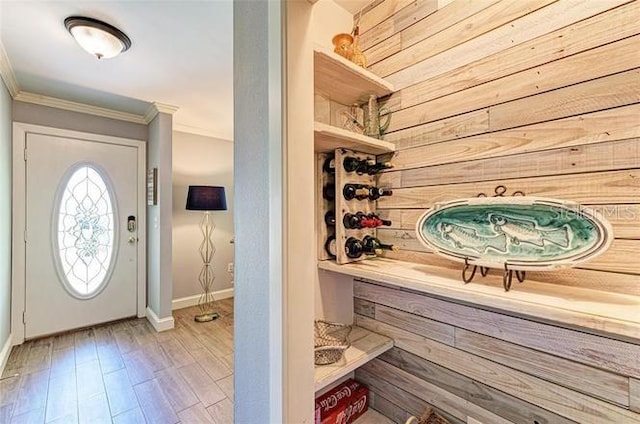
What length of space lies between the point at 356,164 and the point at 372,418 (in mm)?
1127

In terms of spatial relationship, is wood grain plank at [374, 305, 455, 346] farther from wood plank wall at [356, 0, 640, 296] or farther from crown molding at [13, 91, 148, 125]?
crown molding at [13, 91, 148, 125]

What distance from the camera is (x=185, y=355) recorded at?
101 inches

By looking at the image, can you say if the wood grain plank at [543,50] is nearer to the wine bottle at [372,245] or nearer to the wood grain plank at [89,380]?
the wine bottle at [372,245]

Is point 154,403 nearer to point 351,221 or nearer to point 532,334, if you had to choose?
point 351,221

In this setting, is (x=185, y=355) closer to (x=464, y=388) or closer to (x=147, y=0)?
(x=464, y=388)

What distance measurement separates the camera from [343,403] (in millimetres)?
1222

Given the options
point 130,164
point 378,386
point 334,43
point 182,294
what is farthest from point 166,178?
point 378,386

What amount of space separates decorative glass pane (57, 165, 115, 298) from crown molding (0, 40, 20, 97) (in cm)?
81

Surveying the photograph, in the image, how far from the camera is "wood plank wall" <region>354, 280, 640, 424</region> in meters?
0.77

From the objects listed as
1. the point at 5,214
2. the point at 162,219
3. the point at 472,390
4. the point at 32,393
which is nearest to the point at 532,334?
the point at 472,390

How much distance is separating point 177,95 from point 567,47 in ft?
9.55

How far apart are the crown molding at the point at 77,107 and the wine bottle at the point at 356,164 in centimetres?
315

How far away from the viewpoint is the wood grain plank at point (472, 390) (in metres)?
0.89

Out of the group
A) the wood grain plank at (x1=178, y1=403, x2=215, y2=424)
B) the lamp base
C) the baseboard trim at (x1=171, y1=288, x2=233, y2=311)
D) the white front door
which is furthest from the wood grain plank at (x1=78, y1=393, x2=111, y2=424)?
the baseboard trim at (x1=171, y1=288, x2=233, y2=311)
